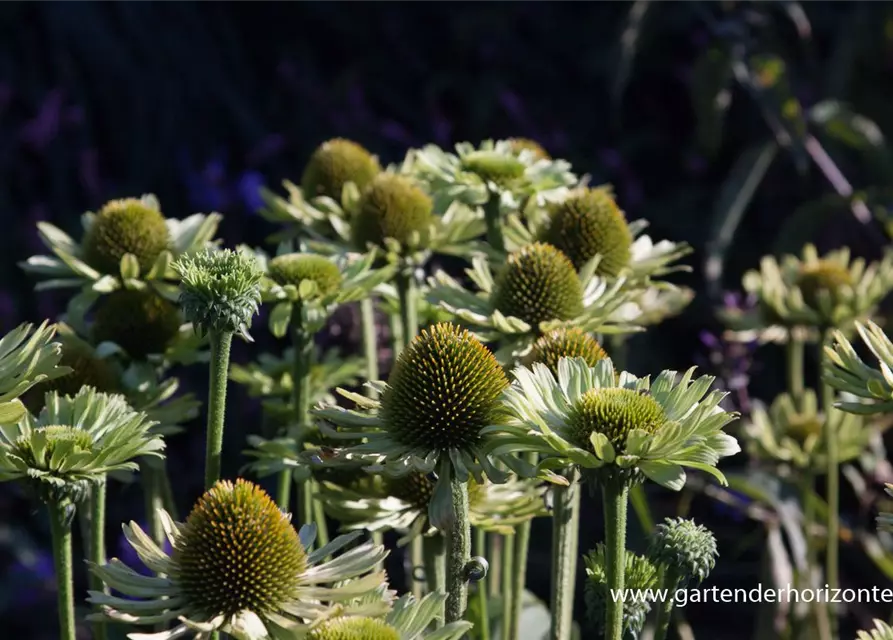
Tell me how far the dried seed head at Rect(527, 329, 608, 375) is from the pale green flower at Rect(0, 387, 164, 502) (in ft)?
1.59

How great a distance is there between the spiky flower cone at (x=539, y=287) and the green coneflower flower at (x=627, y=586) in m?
0.41

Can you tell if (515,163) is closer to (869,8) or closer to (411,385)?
(411,385)

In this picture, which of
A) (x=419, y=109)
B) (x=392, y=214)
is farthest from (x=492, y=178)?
(x=419, y=109)

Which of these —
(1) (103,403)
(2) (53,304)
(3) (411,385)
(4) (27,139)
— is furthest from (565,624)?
(4) (27,139)

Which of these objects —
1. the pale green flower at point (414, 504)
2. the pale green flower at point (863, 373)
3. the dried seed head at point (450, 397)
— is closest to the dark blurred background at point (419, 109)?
the pale green flower at point (414, 504)

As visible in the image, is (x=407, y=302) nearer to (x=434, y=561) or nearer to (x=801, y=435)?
(x=434, y=561)

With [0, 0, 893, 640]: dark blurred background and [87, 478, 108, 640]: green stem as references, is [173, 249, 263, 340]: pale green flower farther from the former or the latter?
[0, 0, 893, 640]: dark blurred background

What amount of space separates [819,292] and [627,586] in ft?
3.67

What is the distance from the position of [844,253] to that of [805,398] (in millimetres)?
313

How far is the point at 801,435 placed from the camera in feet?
8.18

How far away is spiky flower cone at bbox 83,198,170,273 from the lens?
74.2 inches

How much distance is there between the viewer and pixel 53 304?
3.55 m

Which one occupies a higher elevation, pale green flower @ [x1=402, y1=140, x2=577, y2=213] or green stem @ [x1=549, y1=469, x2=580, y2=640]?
pale green flower @ [x1=402, y1=140, x2=577, y2=213]

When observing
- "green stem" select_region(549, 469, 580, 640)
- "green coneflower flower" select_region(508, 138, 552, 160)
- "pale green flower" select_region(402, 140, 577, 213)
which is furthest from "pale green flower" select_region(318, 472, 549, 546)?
"green coneflower flower" select_region(508, 138, 552, 160)
